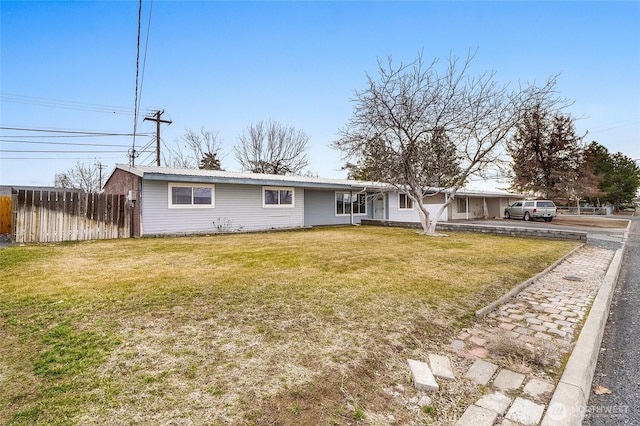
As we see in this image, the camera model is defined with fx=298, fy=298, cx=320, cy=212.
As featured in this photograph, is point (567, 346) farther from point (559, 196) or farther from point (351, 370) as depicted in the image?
point (559, 196)

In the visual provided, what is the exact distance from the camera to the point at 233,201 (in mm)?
13109

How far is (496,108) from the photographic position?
37.7 feet

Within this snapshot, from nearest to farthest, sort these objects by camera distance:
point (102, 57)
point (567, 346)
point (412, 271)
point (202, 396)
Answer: point (202, 396)
point (567, 346)
point (412, 271)
point (102, 57)

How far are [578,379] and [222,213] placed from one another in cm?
1221

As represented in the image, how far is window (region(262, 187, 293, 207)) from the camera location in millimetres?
14141

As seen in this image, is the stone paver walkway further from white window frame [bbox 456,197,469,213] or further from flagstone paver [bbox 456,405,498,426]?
white window frame [bbox 456,197,469,213]

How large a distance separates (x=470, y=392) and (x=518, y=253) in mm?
7186

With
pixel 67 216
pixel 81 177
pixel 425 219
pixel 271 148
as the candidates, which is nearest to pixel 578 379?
pixel 425 219

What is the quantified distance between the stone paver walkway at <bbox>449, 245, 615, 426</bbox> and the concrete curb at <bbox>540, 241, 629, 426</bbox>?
0.07m

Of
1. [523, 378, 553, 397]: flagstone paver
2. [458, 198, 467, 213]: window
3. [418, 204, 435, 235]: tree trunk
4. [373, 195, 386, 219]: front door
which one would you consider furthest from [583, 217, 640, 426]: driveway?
[458, 198, 467, 213]: window

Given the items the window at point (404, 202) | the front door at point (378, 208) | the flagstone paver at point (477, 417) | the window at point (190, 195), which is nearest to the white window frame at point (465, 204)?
the window at point (404, 202)

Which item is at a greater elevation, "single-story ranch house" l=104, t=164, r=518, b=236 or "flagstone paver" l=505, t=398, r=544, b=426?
"single-story ranch house" l=104, t=164, r=518, b=236

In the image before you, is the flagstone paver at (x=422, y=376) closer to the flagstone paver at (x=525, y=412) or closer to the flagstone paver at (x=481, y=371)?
the flagstone paver at (x=481, y=371)

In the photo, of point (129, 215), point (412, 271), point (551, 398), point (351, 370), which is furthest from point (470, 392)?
point (129, 215)
